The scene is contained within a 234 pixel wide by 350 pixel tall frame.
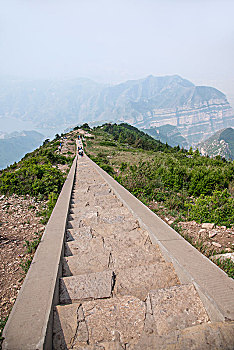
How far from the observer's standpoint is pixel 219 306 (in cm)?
182

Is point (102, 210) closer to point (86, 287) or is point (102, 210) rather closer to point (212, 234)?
point (212, 234)

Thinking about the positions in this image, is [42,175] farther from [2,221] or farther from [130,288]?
[130,288]

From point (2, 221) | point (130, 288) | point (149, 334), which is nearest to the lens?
point (149, 334)

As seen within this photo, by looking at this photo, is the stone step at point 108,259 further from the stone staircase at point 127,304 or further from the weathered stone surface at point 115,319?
the weathered stone surface at point 115,319

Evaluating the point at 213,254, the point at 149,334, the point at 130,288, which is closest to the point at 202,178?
the point at 213,254

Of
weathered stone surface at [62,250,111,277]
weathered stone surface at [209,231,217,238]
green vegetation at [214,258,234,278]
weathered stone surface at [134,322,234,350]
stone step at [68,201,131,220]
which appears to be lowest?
weathered stone surface at [209,231,217,238]

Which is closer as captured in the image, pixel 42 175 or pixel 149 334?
pixel 149 334

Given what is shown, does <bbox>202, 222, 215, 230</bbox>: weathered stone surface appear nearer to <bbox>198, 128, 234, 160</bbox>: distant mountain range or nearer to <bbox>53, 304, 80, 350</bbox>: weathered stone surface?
<bbox>53, 304, 80, 350</bbox>: weathered stone surface

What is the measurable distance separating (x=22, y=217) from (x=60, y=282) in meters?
3.14

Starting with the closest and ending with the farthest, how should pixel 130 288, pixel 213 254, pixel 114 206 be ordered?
1. pixel 130 288
2. pixel 213 254
3. pixel 114 206

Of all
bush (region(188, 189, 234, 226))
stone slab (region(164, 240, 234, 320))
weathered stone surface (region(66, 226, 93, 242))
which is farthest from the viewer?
bush (region(188, 189, 234, 226))

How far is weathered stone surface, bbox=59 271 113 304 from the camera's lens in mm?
2166

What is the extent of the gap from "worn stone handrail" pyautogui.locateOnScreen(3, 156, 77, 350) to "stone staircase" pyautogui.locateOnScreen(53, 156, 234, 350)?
0.13m

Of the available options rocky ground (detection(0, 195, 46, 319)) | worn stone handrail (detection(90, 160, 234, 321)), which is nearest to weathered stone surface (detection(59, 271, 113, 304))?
rocky ground (detection(0, 195, 46, 319))
